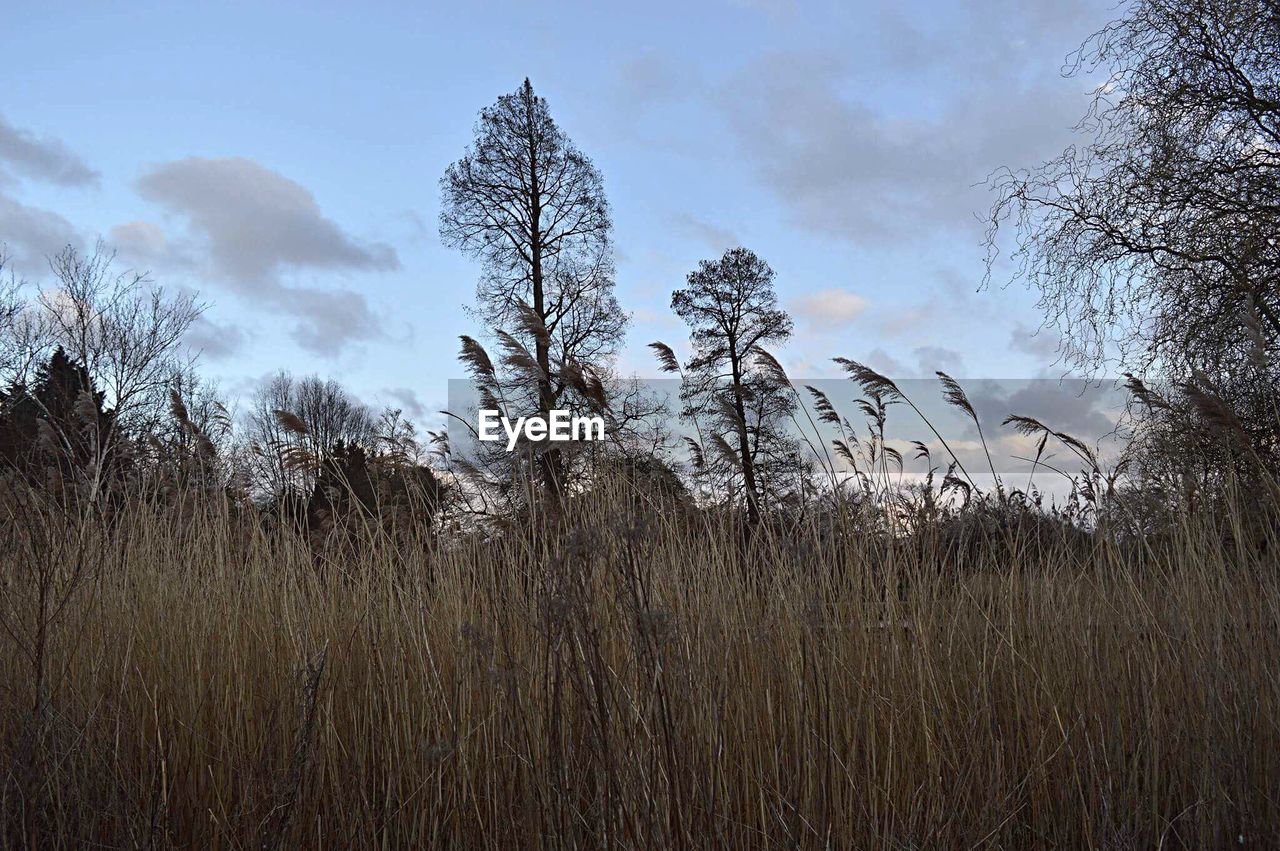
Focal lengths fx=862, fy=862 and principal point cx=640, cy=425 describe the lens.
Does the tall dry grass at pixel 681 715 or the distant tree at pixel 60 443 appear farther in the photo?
the distant tree at pixel 60 443

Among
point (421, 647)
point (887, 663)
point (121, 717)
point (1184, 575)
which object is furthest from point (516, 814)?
point (1184, 575)

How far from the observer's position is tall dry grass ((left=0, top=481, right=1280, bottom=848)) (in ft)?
7.51

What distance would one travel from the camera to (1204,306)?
8.41m

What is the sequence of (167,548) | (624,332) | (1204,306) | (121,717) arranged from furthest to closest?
(624,332), (1204,306), (167,548), (121,717)

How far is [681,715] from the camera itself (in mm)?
2014

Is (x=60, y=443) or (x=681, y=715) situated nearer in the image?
(x=681, y=715)

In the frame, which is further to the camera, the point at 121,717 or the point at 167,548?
the point at 167,548

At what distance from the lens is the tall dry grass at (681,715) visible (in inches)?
90.1

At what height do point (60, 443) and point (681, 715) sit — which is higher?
point (60, 443)

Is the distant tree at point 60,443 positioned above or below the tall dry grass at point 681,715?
above

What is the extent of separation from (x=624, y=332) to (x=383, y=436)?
15.7m

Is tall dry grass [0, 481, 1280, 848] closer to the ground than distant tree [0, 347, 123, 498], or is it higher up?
closer to the ground

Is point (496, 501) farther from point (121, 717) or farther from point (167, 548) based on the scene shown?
point (167, 548)

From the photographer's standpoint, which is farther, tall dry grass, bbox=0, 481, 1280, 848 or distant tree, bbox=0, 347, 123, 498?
distant tree, bbox=0, 347, 123, 498
